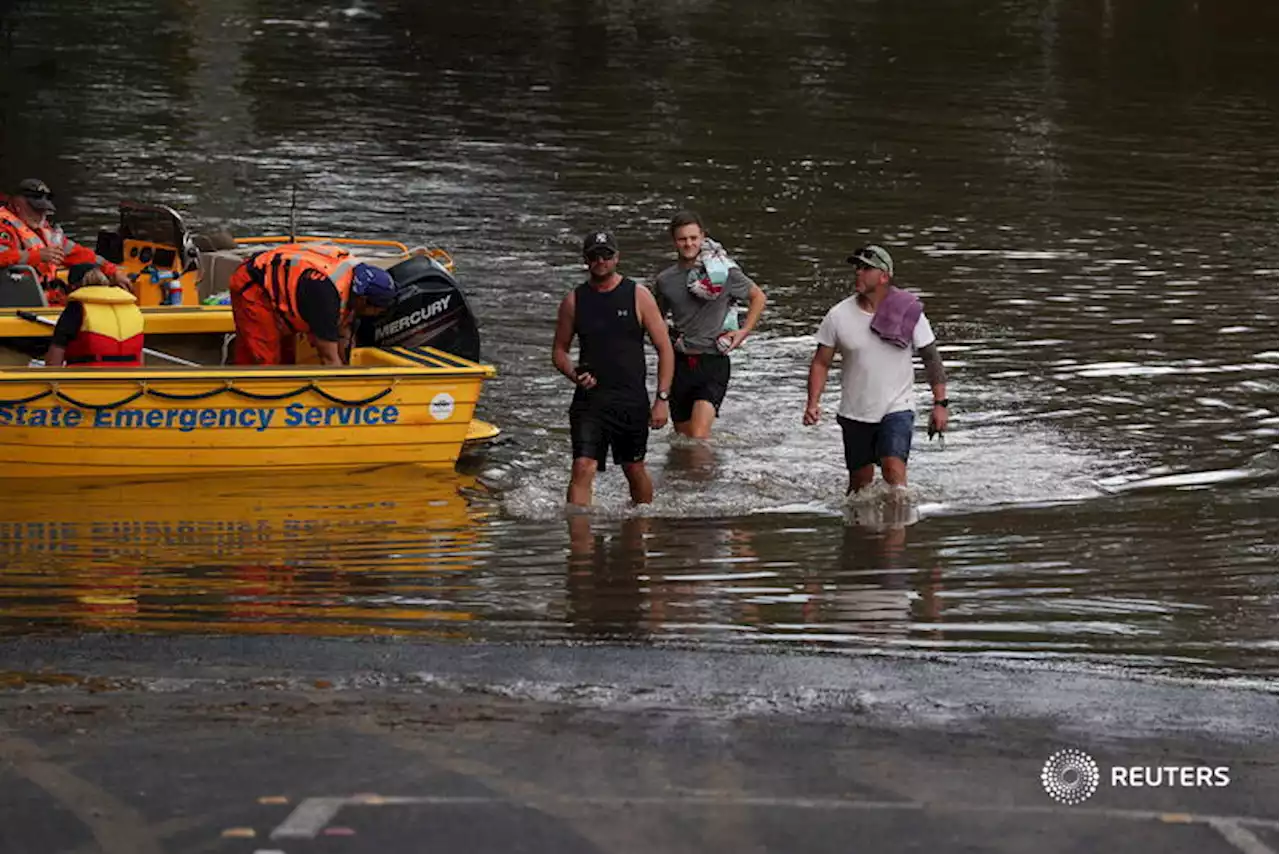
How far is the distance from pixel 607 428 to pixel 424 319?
240 cm

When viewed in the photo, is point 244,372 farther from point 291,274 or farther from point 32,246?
point 32,246

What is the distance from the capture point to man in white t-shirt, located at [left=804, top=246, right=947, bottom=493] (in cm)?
1240

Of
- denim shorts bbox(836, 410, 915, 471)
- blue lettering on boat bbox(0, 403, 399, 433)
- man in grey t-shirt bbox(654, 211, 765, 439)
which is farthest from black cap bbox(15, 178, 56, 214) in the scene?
denim shorts bbox(836, 410, 915, 471)

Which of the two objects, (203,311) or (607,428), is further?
(203,311)

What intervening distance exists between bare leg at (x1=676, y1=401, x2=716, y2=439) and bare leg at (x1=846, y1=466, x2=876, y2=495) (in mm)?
1869

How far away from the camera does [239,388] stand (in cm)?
1369

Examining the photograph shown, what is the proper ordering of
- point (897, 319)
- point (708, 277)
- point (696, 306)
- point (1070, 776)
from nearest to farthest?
point (1070, 776) < point (897, 319) < point (708, 277) < point (696, 306)

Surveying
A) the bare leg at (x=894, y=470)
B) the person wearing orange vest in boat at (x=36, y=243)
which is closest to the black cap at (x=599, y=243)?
the bare leg at (x=894, y=470)

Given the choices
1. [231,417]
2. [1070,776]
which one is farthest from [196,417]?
[1070,776]

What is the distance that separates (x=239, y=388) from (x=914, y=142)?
1861 cm

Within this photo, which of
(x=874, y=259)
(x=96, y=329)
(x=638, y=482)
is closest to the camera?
(x=874, y=259)

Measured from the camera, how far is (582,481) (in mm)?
12766

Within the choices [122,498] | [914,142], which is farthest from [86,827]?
[914,142]

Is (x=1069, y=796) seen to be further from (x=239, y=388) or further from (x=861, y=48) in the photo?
(x=861, y=48)
